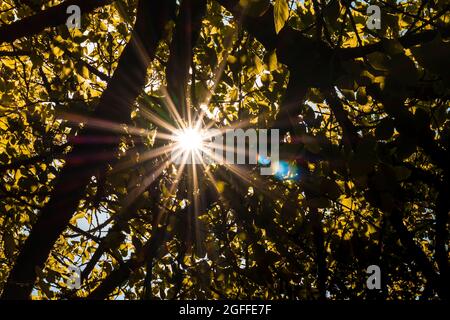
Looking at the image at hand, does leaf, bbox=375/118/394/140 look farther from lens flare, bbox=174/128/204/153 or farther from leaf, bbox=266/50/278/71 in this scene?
lens flare, bbox=174/128/204/153

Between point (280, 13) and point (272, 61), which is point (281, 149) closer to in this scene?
point (272, 61)

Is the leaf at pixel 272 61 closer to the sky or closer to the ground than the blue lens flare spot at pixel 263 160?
closer to the sky

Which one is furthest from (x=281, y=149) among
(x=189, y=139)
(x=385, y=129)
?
(x=189, y=139)

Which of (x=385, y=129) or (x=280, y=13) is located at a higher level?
(x=280, y=13)

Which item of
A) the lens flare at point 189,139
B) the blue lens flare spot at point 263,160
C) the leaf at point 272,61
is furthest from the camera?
the lens flare at point 189,139

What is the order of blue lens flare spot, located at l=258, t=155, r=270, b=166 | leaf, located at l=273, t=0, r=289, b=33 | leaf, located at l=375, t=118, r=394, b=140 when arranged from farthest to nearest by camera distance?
blue lens flare spot, located at l=258, t=155, r=270, b=166 → leaf, located at l=375, t=118, r=394, b=140 → leaf, located at l=273, t=0, r=289, b=33

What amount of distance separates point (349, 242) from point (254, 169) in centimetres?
96

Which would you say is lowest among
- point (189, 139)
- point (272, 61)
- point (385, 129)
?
point (385, 129)

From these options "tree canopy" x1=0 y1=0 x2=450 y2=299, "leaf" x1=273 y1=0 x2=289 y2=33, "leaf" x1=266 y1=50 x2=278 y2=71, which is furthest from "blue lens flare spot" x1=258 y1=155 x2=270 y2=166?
"leaf" x1=273 y1=0 x2=289 y2=33

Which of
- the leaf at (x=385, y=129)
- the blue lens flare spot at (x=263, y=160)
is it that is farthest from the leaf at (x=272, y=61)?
the leaf at (x=385, y=129)

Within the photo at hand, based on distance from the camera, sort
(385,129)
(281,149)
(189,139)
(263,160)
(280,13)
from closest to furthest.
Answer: (280,13)
(385,129)
(281,149)
(263,160)
(189,139)

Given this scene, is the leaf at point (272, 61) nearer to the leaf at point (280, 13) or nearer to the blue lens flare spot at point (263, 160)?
the blue lens flare spot at point (263, 160)

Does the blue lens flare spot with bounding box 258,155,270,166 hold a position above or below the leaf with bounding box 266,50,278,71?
below
